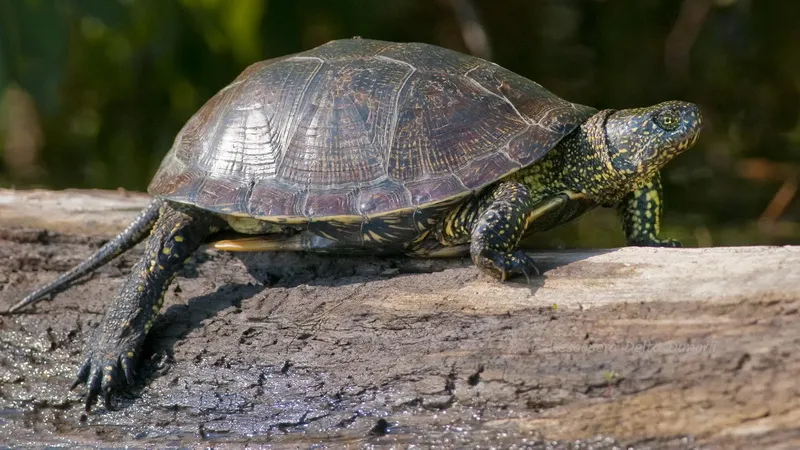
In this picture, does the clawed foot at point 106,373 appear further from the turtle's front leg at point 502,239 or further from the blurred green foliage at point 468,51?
the blurred green foliage at point 468,51

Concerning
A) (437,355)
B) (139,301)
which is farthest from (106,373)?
(437,355)

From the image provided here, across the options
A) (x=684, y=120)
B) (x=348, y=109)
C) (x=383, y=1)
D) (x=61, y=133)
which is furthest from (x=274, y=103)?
(x=61, y=133)

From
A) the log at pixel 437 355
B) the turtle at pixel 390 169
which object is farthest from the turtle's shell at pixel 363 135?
the log at pixel 437 355

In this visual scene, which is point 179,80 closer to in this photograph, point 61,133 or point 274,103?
point 61,133

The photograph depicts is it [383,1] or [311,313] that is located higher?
[383,1]

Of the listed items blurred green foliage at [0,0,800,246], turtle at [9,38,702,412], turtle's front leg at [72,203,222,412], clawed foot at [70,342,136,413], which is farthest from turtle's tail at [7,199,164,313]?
blurred green foliage at [0,0,800,246]

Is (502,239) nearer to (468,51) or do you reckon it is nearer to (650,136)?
(650,136)
